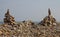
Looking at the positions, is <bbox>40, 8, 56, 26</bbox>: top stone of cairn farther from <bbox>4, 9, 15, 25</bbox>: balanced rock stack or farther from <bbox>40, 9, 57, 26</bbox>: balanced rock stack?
<bbox>4, 9, 15, 25</bbox>: balanced rock stack

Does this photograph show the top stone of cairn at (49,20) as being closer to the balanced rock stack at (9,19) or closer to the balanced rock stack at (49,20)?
the balanced rock stack at (49,20)

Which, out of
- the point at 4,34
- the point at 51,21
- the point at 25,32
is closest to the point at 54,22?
the point at 51,21

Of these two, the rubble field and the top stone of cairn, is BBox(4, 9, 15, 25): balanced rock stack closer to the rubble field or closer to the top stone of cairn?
the rubble field

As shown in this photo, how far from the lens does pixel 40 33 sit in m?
6.86

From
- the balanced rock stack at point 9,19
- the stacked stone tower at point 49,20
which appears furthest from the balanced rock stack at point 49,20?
the balanced rock stack at point 9,19

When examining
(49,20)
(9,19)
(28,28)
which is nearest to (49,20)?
(49,20)

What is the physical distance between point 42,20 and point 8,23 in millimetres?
1640

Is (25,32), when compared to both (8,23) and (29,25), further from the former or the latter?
(8,23)

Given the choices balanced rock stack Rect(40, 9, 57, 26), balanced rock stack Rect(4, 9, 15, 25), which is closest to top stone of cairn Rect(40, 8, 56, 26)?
balanced rock stack Rect(40, 9, 57, 26)

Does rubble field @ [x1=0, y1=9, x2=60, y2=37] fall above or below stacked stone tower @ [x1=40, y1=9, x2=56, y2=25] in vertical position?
below

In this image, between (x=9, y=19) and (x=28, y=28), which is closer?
(x=28, y=28)

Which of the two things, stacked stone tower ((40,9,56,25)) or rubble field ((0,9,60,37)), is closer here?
rubble field ((0,9,60,37))

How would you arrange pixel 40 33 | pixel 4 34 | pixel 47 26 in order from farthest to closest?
pixel 47 26 → pixel 40 33 → pixel 4 34

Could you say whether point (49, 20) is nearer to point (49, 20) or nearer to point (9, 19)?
point (49, 20)
